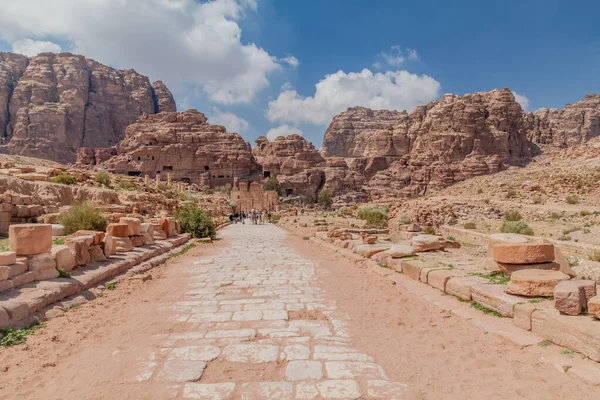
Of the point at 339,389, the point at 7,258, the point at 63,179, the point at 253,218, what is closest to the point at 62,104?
the point at 253,218

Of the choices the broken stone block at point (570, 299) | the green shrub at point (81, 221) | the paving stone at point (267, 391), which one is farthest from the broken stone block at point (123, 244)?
the broken stone block at point (570, 299)

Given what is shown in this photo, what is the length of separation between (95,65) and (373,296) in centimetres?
10593

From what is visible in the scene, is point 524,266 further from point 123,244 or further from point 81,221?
point 81,221

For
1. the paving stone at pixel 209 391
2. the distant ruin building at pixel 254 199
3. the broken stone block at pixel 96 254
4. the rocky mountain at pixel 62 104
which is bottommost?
the paving stone at pixel 209 391

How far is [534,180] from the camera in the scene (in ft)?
133

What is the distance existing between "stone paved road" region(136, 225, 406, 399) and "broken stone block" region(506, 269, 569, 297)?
233cm

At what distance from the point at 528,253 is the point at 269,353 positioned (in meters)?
4.41

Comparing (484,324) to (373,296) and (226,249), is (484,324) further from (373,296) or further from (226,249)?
(226,249)

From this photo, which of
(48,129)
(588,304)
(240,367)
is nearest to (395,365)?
(240,367)

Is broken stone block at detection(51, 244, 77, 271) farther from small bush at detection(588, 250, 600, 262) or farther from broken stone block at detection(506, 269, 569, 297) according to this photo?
small bush at detection(588, 250, 600, 262)

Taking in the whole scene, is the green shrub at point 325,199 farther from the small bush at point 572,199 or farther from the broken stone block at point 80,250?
the broken stone block at point 80,250

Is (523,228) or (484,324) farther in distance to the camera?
(523,228)

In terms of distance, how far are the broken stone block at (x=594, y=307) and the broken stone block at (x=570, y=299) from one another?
0.17m

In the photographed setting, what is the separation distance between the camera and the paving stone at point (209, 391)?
3138mm
